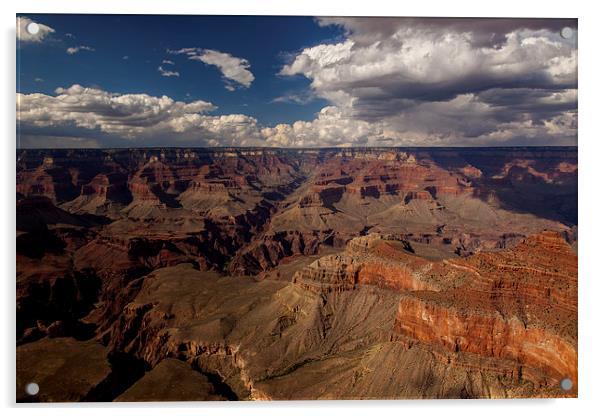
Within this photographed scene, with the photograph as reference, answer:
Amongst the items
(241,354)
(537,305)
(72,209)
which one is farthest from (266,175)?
(537,305)

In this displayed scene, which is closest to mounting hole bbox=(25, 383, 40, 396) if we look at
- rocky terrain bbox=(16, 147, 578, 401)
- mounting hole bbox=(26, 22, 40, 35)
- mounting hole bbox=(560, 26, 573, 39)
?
rocky terrain bbox=(16, 147, 578, 401)

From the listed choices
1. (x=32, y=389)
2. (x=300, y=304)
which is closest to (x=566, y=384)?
(x=300, y=304)

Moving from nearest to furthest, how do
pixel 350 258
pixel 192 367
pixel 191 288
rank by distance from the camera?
pixel 192 367, pixel 350 258, pixel 191 288

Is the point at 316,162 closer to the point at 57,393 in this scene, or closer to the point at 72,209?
the point at 72,209

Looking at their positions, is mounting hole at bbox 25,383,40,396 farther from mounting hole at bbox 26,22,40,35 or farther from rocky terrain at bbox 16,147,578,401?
mounting hole at bbox 26,22,40,35

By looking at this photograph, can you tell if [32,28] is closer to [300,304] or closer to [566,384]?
[300,304]
